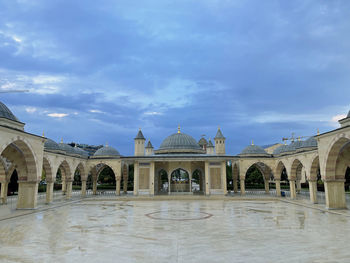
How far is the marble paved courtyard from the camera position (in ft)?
22.2

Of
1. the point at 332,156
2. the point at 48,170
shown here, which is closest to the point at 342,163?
the point at 332,156

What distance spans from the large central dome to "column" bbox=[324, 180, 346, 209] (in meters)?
16.3

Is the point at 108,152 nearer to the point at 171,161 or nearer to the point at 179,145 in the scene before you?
the point at 171,161

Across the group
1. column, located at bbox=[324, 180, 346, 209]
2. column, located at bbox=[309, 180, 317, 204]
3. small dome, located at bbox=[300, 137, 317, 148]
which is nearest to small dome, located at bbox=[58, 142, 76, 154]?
column, located at bbox=[309, 180, 317, 204]

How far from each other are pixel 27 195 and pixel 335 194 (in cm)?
2045

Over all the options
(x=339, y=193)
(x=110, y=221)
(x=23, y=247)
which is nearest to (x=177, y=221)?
(x=110, y=221)

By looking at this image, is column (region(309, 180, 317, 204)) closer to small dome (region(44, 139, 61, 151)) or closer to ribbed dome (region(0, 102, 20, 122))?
ribbed dome (region(0, 102, 20, 122))

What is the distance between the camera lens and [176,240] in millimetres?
8500

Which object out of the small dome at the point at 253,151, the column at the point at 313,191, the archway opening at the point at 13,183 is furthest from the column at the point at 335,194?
the archway opening at the point at 13,183

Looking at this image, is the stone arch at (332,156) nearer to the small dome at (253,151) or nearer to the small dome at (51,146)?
the small dome at (253,151)

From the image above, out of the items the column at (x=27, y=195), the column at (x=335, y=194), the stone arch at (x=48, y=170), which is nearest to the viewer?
the column at (x=335, y=194)

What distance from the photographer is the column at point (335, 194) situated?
640 inches

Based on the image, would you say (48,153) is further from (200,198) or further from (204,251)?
(204,251)

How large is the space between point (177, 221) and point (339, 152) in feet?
37.9
